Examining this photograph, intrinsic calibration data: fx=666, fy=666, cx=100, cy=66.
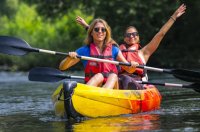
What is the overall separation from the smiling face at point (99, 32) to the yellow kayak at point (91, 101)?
0.85m

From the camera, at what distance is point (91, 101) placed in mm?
9422

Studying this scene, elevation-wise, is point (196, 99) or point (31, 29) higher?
point (31, 29)

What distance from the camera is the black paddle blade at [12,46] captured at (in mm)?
10117

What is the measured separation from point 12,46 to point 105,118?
187 centimetres

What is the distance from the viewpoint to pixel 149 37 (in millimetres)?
24953

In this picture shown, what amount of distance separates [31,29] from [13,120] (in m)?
28.5

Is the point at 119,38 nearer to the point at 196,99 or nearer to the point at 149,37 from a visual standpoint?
the point at 149,37

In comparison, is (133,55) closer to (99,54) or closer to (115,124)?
(99,54)

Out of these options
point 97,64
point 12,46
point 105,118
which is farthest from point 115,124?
point 12,46

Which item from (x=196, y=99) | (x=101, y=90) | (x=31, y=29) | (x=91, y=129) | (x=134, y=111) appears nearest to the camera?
(x=91, y=129)

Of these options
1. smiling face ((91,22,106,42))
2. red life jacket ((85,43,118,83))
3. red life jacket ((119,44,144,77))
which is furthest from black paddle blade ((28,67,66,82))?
red life jacket ((119,44,144,77))

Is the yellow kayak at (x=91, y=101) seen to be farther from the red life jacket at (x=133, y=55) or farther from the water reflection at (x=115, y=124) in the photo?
the red life jacket at (x=133, y=55)

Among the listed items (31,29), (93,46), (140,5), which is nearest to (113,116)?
(93,46)

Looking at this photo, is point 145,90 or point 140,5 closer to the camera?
point 145,90
